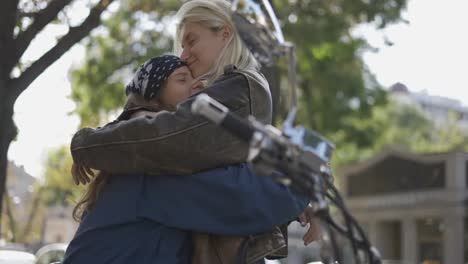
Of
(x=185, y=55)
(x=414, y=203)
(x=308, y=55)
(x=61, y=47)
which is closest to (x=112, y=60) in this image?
(x=308, y=55)

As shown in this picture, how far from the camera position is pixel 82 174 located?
2.07 meters

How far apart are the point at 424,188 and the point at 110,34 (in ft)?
78.8

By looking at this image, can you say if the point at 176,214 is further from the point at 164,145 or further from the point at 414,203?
the point at 414,203

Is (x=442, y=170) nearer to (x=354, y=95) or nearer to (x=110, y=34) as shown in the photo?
(x=354, y=95)

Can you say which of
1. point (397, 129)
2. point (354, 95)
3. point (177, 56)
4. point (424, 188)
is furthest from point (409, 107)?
point (177, 56)

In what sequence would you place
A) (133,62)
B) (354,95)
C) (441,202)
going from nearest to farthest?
(133,62) → (354,95) → (441,202)

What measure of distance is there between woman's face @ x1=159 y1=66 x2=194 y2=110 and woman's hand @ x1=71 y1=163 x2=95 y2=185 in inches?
8.9

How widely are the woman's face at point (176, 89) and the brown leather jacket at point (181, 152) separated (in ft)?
0.53

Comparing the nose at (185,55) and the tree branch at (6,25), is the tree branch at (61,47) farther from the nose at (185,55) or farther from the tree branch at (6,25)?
the nose at (185,55)

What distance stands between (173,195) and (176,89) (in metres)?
0.29

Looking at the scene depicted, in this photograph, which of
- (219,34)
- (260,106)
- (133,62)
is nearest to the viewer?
(260,106)

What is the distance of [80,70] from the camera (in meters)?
22.8

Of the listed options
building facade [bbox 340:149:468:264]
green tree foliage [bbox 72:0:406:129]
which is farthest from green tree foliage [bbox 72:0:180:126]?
building facade [bbox 340:149:468:264]

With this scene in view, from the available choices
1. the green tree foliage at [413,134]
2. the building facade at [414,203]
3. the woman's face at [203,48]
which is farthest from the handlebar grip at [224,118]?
the building facade at [414,203]
